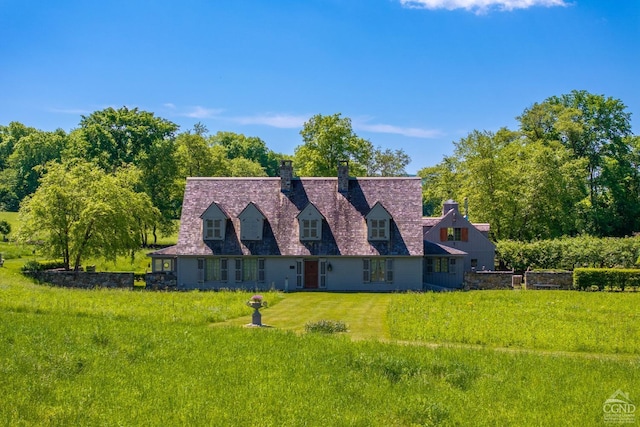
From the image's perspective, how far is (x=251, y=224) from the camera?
42.3 m

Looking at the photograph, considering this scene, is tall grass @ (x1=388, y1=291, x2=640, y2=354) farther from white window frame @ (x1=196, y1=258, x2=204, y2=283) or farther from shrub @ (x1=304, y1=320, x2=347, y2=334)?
white window frame @ (x1=196, y1=258, x2=204, y2=283)

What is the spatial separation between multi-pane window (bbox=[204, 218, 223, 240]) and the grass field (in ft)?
44.1

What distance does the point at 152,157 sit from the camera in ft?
222

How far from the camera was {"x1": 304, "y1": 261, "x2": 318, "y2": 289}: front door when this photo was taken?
41938 mm

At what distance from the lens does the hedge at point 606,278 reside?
135 ft

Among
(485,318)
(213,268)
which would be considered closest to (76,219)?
(213,268)

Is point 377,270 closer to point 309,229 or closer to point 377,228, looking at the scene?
point 377,228

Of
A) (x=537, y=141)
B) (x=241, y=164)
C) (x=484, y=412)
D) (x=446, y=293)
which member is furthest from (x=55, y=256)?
(x=241, y=164)

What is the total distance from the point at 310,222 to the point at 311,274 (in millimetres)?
3354

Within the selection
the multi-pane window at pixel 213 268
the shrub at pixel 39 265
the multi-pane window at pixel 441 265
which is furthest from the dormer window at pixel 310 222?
the shrub at pixel 39 265

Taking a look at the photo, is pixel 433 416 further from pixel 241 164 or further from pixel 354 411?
pixel 241 164

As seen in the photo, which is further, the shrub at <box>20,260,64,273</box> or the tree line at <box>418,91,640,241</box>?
the tree line at <box>418,91,640,241</box>

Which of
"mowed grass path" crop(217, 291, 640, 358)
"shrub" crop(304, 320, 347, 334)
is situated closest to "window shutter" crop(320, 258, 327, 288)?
"mowed grass path" crop(217, 291, 640, 358)
